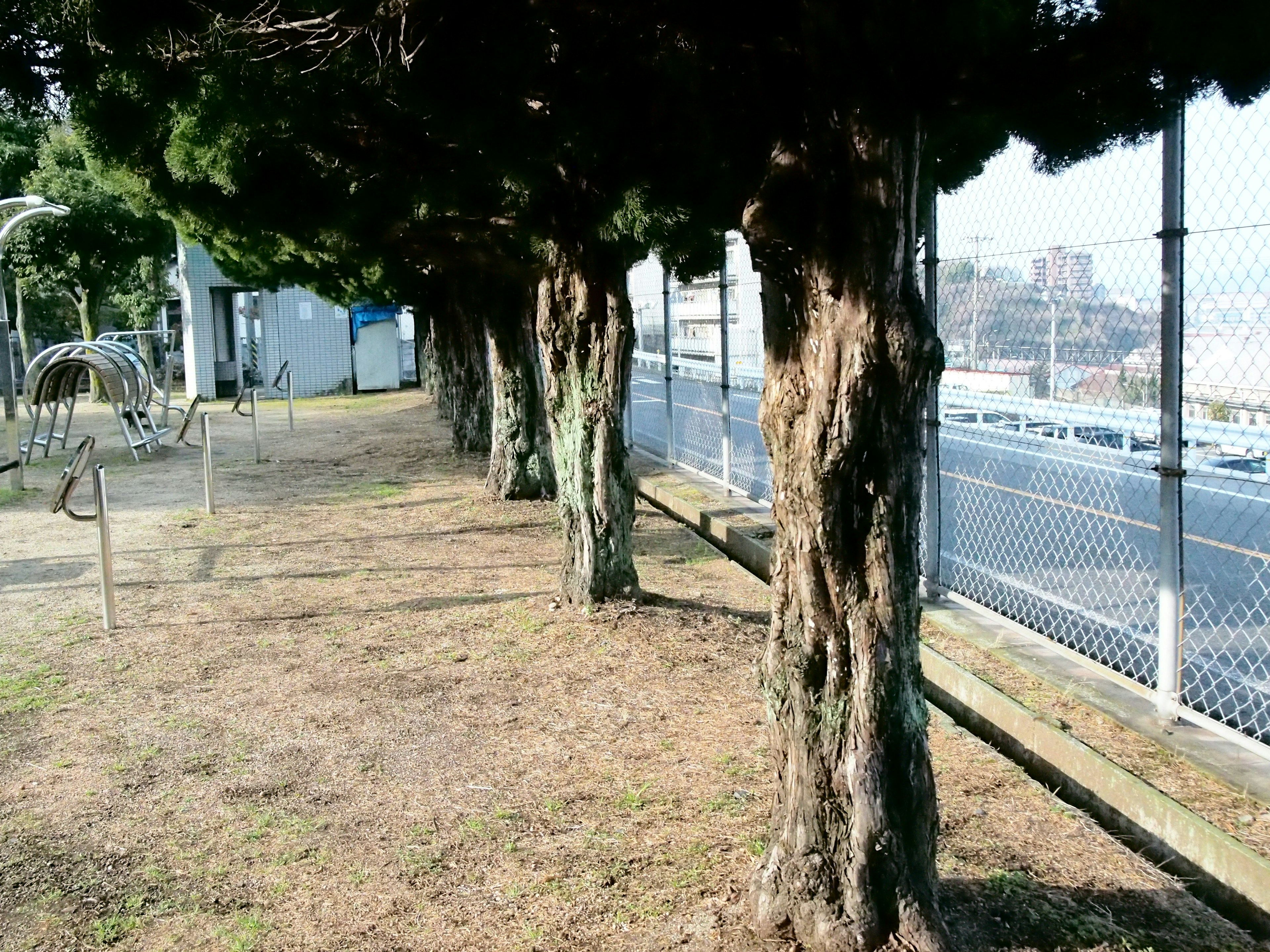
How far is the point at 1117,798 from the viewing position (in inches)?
160

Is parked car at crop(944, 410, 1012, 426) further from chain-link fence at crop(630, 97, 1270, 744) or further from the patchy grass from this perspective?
the patchy grass

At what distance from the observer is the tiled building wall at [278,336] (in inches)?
1198

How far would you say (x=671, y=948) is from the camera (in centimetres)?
323

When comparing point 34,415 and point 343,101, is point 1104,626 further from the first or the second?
point 34,415

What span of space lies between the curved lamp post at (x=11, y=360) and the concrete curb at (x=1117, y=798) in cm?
1107

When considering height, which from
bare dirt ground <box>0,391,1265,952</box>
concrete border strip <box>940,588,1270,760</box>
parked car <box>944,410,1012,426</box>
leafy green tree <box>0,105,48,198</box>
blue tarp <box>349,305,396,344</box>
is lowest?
bare dirt ground <box>0,391,1265,952</box>

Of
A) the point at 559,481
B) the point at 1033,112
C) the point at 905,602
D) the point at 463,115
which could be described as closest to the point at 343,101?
the point at 463,115

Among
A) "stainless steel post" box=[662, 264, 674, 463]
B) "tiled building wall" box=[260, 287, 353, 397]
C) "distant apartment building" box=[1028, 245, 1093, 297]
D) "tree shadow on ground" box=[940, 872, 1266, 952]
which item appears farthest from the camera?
"tiled building wall" box=[260, 287, 353, 397]

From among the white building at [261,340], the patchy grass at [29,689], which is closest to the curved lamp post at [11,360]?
the patchy grass at [29,689]

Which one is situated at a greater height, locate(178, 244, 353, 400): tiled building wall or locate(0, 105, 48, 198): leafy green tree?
locate(0, 105, 48, 198): leafy green tree

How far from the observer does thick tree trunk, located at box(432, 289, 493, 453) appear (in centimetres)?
1468

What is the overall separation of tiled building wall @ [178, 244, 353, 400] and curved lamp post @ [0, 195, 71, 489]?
55.2ft

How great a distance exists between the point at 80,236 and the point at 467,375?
1815 centimetres

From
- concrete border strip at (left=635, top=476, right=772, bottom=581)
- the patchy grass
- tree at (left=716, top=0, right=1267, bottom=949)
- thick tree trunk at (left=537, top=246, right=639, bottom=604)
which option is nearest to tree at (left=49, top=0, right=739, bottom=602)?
thick tree trunk at (left=537, top=246, right=639, bottom=604)
